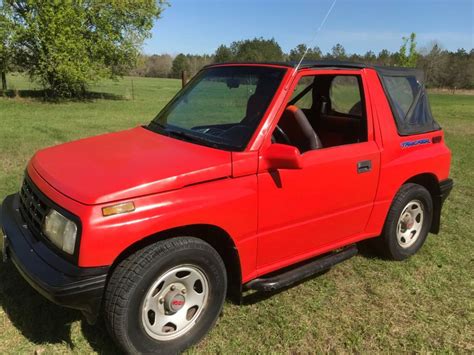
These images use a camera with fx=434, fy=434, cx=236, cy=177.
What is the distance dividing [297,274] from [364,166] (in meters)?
1.08

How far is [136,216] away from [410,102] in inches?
118

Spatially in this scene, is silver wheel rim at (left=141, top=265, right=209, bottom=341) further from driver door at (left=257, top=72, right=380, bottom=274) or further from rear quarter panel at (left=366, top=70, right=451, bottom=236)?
rear quarter panel at (left=366, top=70, right=451, bottom=236)

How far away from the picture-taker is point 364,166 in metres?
3.67

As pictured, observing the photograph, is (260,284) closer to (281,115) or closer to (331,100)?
(281,115)

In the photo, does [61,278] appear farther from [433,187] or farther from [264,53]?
[264,53]

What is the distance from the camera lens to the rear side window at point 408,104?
3996mm

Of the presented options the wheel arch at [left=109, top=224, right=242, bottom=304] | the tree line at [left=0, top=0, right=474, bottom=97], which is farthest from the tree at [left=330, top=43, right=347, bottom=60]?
the tree line at [left=0, top=0, right=474, bottom=97]

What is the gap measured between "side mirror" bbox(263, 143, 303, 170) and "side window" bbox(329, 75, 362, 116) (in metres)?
1.33

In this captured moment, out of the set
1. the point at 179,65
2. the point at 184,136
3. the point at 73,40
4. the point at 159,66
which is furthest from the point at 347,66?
the point at 159,66

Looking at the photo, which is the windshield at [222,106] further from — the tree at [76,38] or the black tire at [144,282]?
the tree at [76,38]

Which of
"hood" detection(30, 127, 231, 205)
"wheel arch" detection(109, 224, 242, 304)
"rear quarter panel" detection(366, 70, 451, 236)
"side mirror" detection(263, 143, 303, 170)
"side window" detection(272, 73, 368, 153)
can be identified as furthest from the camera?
"rear quarter panel" detection(366, 70, 451, 236)

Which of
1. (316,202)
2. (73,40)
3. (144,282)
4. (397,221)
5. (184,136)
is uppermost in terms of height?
(73,40)

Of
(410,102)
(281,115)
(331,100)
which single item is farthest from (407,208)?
(281,115)

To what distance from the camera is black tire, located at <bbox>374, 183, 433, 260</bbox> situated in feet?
13.7
